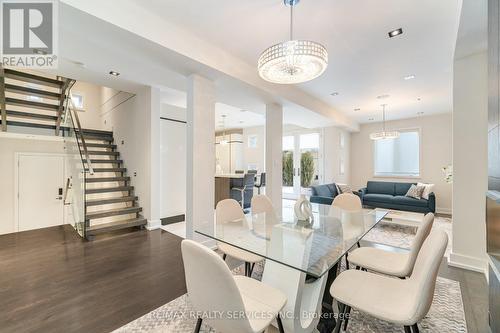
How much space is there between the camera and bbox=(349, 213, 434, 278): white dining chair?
5.78ft

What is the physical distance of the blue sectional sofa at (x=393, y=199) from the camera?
5223mm

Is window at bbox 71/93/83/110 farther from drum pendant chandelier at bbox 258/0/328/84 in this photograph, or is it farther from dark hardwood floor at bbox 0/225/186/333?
drum pendant chandelier at bbox 258/0/328/84

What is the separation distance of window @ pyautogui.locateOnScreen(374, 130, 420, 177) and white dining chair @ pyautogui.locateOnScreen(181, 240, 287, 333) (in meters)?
7.48

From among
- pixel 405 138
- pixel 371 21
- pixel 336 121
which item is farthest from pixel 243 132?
pixel 371 21

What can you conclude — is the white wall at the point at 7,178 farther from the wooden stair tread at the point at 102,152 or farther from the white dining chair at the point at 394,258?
the white dining chair at the point at 394,258

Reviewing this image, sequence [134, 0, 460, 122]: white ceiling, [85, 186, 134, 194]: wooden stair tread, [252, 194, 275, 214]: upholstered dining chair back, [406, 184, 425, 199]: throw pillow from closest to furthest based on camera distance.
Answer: [134, 0, 460, 122]: white ceiling, [252, 194, 275, 214]: upholstered dining chair back, [85, 186, 134, 194]: wooden stair tread, [406, 184, 425, 199]: throw pillow

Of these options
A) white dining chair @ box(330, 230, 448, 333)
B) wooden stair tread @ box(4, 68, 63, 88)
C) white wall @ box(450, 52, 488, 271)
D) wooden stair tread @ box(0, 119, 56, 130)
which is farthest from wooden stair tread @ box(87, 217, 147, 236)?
white wall @ box(450, 52, 488, 271)

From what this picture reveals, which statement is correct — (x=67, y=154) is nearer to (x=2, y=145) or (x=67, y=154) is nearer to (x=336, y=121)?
(x=2, y=145)

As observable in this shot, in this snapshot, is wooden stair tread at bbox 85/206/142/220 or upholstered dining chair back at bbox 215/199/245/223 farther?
wooden stair tread at bbox 85/206/142/220

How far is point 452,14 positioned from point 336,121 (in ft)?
12.9

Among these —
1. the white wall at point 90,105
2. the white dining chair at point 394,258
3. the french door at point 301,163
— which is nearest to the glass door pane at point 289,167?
the french door at point 301,163

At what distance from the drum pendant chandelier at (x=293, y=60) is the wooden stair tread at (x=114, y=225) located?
153 inches

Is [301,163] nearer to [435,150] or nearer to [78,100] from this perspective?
[435,150]

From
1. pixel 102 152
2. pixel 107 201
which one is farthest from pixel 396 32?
pixel 102 152
